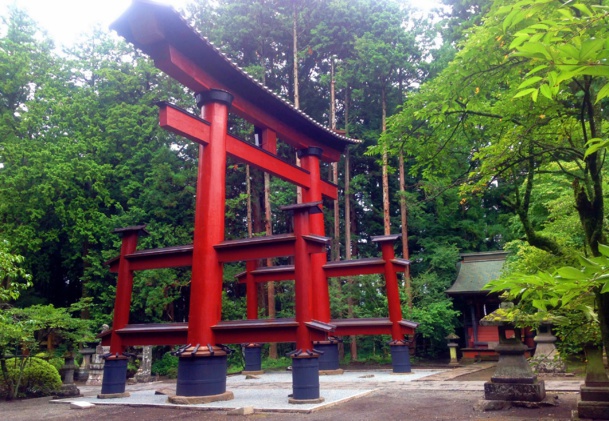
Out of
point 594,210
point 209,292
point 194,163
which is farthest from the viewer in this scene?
→ point 194,163

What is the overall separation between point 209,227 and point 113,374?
4057 millimetres

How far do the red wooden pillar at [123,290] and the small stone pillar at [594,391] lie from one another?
360 inches

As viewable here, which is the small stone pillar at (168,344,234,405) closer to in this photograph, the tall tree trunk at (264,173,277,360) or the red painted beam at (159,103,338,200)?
the red painted beam at (159,103,338,200)

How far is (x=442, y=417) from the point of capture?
6.73m

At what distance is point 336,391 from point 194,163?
1585 centimetres

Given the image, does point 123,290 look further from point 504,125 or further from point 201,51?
point 504,125

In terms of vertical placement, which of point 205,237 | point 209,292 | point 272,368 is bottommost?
point 272,368

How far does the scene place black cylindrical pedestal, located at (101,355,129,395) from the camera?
10.3m

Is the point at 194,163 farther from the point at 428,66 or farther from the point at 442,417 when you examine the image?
the point at 442,417

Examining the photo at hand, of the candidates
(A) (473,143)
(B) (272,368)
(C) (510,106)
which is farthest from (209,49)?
(B) (272,368)

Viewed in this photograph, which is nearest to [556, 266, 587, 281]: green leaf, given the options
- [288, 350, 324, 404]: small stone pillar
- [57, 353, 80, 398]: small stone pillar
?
[288, 350, 324, 404]: small stone pillar

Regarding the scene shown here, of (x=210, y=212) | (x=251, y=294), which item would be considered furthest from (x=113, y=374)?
(x=251, y=294)

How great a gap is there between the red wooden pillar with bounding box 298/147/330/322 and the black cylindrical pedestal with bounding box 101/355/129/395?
517cm

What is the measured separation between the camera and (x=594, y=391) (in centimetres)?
632
